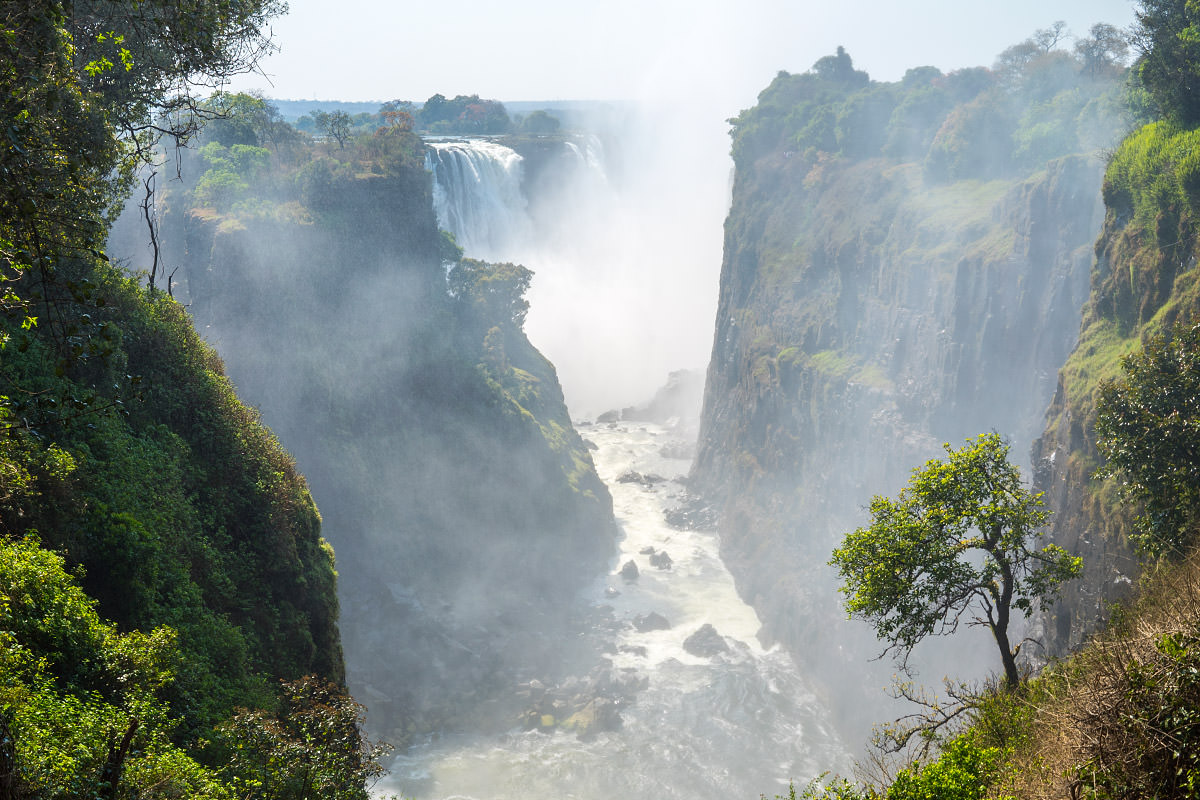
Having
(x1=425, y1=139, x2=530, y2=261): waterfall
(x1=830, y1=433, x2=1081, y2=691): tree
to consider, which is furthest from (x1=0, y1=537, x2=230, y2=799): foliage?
(x1=425, y1=139, x2=530, y2=261): waterfall

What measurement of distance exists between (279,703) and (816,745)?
115ft

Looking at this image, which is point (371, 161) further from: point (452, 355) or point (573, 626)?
point (573, 626)

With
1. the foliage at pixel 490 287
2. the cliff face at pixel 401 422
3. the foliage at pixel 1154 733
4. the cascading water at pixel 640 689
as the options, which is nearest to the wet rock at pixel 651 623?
the cascading water at pixel 640 689

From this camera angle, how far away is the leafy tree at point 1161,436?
60.5 ft

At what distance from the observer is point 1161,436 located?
18.8 metres

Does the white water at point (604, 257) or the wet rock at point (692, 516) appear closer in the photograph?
the wet rock at point (692, 516)

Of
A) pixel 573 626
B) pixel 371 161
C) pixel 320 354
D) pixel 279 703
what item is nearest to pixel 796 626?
pixel 573 626

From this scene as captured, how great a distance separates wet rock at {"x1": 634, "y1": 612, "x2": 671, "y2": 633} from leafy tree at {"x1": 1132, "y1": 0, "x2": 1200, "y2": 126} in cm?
4038

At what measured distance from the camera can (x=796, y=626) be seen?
52812mm

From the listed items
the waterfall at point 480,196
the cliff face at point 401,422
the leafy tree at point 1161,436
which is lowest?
the cliff face at point 401,422

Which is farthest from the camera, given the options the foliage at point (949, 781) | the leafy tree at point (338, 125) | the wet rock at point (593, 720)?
the leafy tree at point (338, 125)

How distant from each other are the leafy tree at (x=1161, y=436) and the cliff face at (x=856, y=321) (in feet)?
90.1

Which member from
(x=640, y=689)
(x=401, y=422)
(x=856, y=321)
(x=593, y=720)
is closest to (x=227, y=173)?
(x=401, y=422)

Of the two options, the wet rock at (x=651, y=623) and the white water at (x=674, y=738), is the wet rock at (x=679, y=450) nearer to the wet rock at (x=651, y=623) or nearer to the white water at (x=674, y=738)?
the white water at (x=674, y=738)
